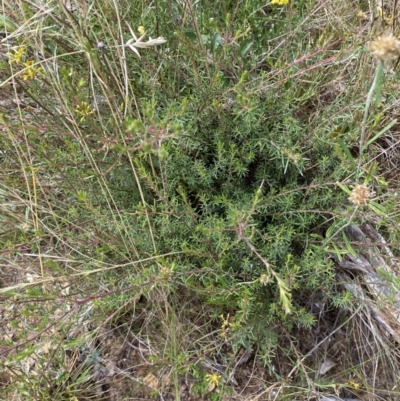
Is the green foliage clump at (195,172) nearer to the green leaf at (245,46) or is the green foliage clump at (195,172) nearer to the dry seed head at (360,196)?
the green leaf at (245,46)

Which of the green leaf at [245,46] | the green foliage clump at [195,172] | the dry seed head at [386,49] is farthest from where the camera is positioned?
the green leaf at [245,46]

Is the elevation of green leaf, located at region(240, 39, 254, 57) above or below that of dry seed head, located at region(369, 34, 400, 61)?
below

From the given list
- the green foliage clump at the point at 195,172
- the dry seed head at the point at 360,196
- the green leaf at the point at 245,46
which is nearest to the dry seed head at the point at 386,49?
the dry seed head at the point at 360,196

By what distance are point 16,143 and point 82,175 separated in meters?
0.28

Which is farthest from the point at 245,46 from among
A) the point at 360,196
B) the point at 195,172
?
the point at 360,196

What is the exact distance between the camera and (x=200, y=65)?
182cm

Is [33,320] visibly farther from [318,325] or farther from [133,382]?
[318,325]

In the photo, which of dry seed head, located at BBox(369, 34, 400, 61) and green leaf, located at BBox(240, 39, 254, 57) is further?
green leaf, located at BBox(240, 39, 254, 57)

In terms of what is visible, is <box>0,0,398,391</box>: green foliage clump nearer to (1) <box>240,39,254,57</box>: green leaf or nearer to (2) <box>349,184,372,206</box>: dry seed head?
(1) <box>240,39,254,57</box>: green leaf

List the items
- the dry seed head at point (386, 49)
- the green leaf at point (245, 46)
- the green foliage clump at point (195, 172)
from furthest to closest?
the green leaf at point (245, 46) → the green foliage clump at point (195, 172) → the dry seed head at point (386, 49)

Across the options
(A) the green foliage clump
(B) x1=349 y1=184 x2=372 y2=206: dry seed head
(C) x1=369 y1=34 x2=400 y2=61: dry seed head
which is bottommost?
(A) the green foliage clump

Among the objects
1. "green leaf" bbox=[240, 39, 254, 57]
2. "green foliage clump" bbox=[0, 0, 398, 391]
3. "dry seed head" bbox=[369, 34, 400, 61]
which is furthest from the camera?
"green leaf" bbox=[240, 39, 254, 57]

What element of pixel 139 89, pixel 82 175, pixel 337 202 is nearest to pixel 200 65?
pixel 139 89

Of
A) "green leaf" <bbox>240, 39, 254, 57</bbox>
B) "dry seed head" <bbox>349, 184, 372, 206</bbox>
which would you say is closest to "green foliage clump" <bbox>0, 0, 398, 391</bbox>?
"green leaf" <bbox>240, 39, 254, 57</bbox>
